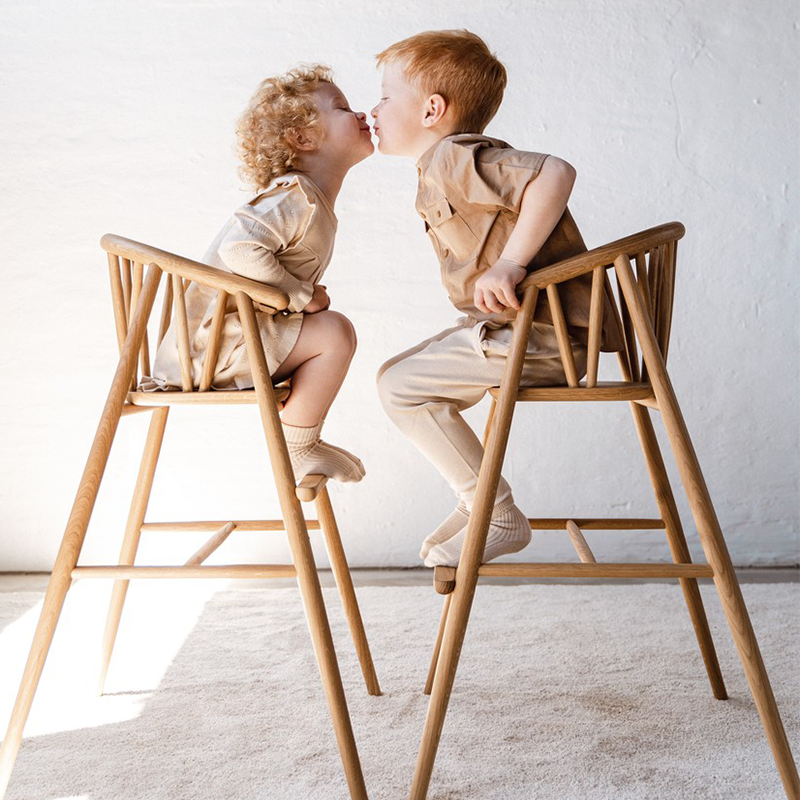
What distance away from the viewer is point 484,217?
4.54 feet

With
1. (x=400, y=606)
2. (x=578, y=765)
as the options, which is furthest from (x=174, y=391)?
(x=400, y=606)

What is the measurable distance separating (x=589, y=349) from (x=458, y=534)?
374 millimetres

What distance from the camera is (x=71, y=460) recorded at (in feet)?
8.76

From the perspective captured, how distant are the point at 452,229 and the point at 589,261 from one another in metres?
0.28

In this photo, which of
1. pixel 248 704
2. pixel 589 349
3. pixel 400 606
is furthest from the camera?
pixel 400 606

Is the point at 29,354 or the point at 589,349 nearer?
the point at 589,349

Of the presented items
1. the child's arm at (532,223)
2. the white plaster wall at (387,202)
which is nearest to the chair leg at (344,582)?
the child's arm at (532,223)

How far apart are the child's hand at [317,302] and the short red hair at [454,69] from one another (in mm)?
355

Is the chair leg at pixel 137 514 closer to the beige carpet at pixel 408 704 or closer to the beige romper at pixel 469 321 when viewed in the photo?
the beige carpet at pixel 408 704

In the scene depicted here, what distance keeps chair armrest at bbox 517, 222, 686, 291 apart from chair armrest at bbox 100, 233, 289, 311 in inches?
14.6

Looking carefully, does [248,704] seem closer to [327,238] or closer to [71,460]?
[327,238]

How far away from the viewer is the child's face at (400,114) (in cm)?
148

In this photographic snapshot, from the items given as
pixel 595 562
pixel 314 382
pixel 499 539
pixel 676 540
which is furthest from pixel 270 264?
pixel 676 540

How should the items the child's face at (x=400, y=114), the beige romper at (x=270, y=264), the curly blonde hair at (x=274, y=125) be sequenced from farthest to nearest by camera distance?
the curly blonde hair at (x=274, y=125)
the child's face at (x=400, y=114)
the beige romper at (x=270, y=264)
